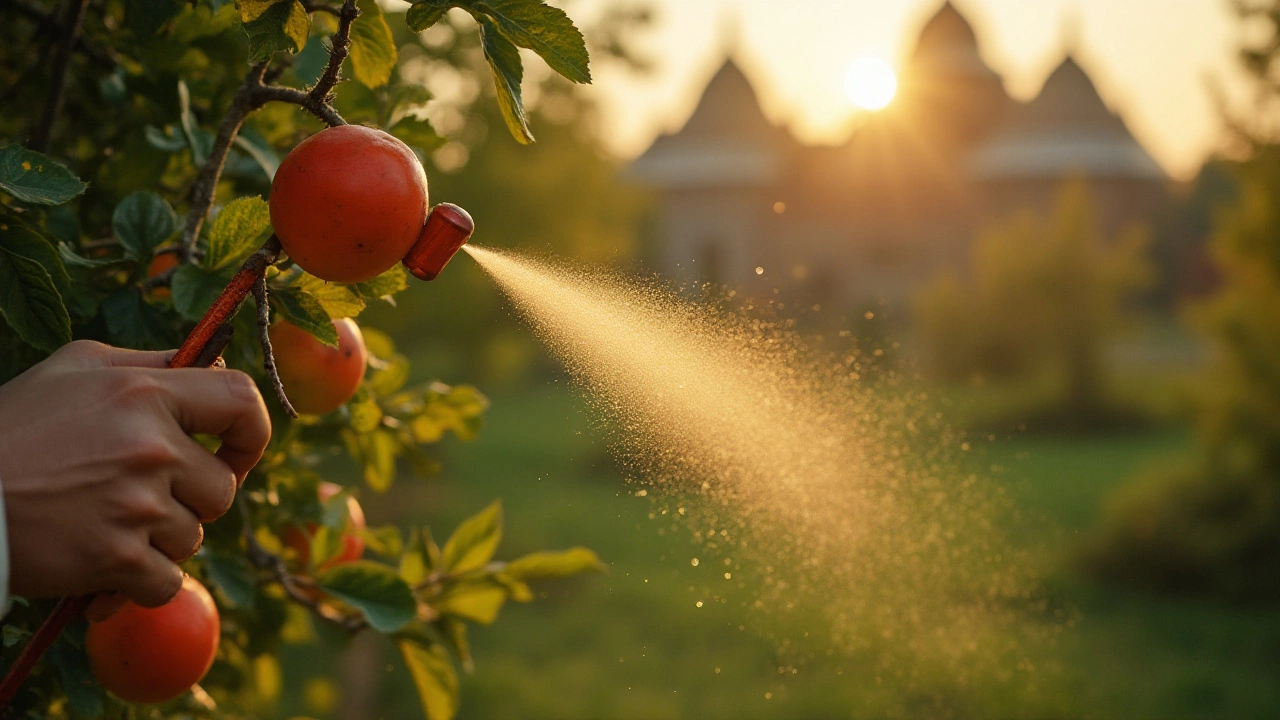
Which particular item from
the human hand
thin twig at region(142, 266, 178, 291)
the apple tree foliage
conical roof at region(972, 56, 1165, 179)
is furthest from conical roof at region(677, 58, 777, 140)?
the human hand

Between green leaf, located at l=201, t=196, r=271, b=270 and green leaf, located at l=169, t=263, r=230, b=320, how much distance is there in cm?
1

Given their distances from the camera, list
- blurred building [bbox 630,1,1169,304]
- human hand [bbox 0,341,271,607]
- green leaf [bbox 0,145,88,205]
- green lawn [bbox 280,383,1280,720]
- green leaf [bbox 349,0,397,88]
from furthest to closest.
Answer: blurred building [bbox 630,1,1169,304]
green lawn [bbox 280,383,1280,720]
green leaf [bbox 349,0,397,88]
green leaf [bbox 0,145,88,205]
human hand [bbox 0,341,271,607]

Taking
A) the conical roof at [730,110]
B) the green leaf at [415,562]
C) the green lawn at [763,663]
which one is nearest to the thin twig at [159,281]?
the green leaf at [415,562]

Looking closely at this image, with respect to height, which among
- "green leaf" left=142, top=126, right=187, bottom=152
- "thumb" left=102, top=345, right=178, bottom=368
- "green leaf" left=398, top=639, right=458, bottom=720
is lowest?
"green leaf" left=398, top=639, right=458, bottom=720

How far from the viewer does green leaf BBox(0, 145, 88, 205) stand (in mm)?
1174

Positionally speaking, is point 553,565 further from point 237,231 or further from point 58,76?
point 58,76

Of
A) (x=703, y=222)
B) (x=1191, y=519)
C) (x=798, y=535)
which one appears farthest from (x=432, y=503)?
(x=703, y=222)

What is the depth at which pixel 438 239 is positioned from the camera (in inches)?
43.1

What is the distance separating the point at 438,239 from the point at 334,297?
0.81 feet

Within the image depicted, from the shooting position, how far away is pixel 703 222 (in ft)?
94.3

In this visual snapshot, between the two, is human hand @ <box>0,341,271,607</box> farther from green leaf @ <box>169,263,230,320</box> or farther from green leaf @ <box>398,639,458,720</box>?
green leaf @ <box>398,639,458,720</box>

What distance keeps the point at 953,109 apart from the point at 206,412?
98.9ft

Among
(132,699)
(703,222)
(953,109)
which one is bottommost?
(132,699)

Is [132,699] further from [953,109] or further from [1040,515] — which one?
[953,109]
